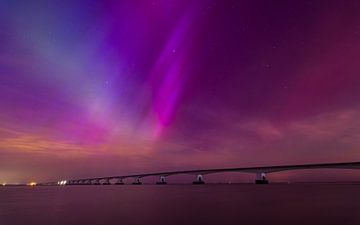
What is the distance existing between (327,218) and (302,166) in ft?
451

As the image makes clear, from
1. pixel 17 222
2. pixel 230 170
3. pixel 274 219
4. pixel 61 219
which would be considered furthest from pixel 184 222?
pixel 230 170

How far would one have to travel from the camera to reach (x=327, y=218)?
28719 millimetres

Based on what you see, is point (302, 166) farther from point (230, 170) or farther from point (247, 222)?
point (247, 222)

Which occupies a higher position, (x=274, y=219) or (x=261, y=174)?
(x=261, y=174)

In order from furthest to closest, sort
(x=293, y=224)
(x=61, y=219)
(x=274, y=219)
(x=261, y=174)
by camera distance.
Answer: (x=261, y=174)
(x=61, y=219)
(x=274, y=219)
(x=293, y=224)

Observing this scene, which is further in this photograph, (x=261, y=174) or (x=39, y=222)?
(x=261, y=174)

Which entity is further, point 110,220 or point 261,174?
point 261,174

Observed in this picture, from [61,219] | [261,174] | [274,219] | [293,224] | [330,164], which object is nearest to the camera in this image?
[293,224]

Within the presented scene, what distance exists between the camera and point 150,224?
1046 inches

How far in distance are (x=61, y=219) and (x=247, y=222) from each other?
1741 cm

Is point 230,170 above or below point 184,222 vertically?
above

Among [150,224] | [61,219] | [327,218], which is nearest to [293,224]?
[327,218]

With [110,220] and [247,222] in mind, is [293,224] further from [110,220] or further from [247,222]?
[110,220]

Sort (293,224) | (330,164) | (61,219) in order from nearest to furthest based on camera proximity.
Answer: (293,224), (61,219), (330,164)
